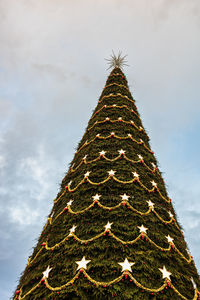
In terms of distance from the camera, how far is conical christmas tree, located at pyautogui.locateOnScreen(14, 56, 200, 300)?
112 inches

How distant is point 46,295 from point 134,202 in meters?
1.89

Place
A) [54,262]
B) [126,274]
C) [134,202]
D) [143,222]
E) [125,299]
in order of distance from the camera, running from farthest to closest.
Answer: [134,202] < [143,222] < [54,262] < [126,274] < [125,299]

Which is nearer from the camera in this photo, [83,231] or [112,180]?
[83,231]

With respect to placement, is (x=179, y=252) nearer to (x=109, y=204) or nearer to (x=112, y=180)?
(x=109, y=204)

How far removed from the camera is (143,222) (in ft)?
12.0

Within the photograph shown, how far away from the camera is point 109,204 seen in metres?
3.81

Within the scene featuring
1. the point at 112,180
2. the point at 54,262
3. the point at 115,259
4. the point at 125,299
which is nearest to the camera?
the point at 125,299

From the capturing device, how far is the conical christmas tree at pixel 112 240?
9.30 ft

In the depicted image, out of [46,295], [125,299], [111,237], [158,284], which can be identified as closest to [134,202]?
[111,237]

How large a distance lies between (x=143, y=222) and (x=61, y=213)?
4.82 feet

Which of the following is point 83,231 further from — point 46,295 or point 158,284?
point 158,284

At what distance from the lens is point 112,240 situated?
128 inches

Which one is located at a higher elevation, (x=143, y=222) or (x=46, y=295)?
(x=143, y=222)

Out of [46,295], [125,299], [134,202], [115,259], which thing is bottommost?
[125,299]
